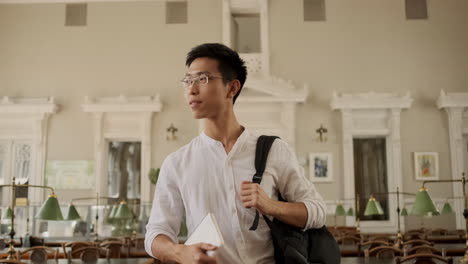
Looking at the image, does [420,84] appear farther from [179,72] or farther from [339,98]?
[179,72]

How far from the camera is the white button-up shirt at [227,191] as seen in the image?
1.37 meters

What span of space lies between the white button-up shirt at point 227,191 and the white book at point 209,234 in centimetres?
11

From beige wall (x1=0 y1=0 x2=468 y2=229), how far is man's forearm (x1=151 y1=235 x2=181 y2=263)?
38.3ft

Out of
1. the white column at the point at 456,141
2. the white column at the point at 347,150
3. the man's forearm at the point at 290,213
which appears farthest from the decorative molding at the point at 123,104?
the man's forearm at the point at 290,213

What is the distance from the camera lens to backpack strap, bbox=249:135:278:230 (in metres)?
1.35

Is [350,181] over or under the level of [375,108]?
under

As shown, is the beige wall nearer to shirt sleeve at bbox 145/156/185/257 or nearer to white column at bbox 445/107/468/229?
white column at bbox 445/107/468/229

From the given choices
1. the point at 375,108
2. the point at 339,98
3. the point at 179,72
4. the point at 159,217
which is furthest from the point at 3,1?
the point at 159,217

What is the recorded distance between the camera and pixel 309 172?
42.3 ft

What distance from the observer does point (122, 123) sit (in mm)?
13219

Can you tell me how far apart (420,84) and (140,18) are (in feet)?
25.4

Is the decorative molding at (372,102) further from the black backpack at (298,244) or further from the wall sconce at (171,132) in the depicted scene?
the black backpack at (298,244)

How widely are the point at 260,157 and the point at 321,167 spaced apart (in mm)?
11701

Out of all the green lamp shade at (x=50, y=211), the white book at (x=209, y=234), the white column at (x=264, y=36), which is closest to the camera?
the white book at (x=209, y=234)
